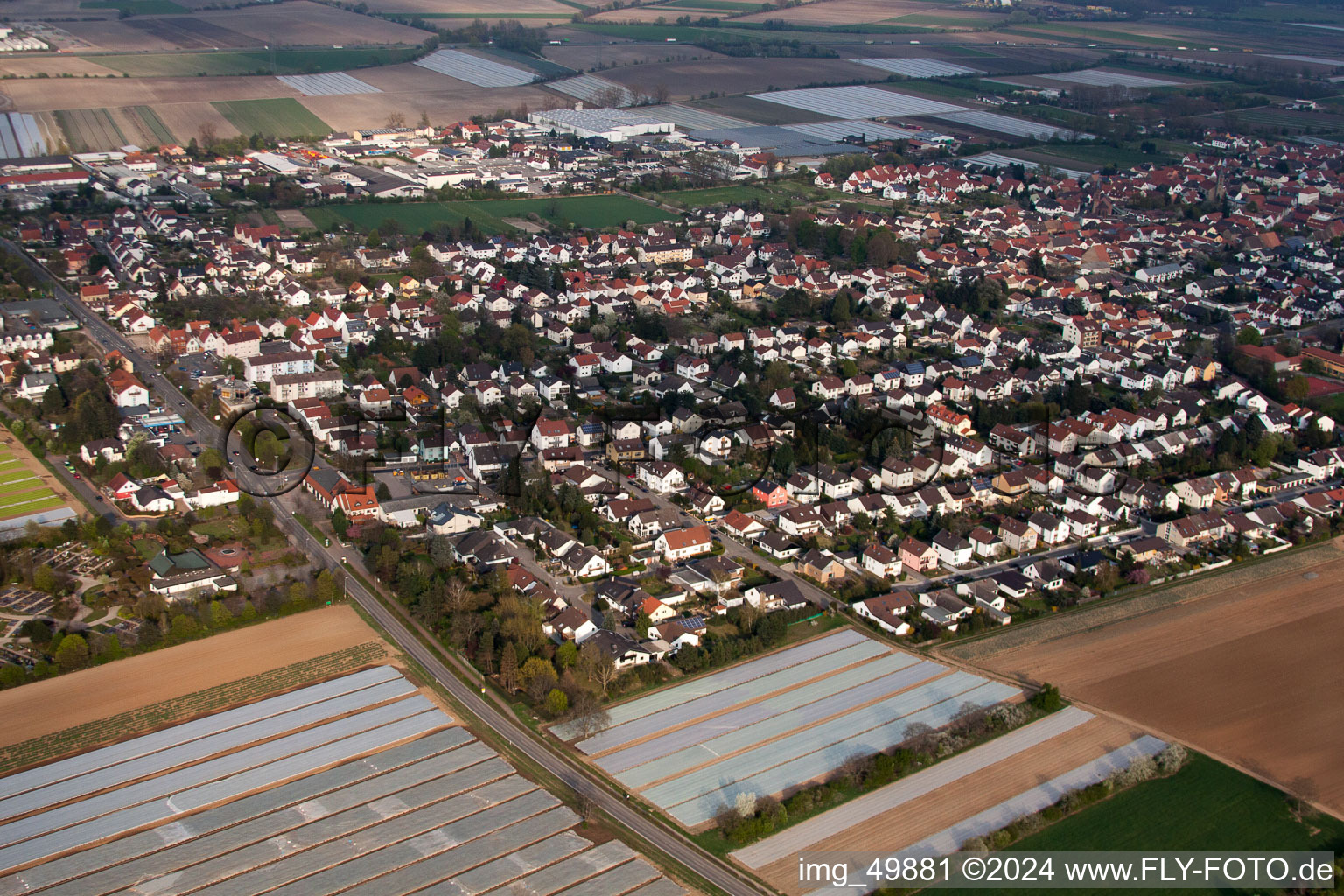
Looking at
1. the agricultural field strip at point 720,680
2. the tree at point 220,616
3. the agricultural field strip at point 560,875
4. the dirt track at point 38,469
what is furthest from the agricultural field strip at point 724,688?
the dirt track at point 38,469

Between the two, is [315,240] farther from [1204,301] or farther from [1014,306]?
[1204,301]

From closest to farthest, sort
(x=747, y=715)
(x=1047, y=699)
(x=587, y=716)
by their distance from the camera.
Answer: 1. (x=587, y=716)
2. (x=747, y=715)
3. (x=1047, y=699)

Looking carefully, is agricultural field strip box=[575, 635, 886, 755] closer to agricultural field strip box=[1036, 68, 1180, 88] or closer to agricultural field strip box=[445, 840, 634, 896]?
agricultural field strip box=[445, 840, 634, 896]

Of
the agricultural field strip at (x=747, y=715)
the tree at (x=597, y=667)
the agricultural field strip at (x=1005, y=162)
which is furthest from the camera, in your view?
the agricultural field strip at (x=1005, y=162)

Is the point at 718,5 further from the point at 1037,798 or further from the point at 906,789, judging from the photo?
the point at 1037,798

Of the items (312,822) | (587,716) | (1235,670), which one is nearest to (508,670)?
(587,716)

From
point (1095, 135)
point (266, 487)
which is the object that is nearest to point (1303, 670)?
point (266, 487)

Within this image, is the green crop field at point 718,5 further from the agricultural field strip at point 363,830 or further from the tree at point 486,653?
the agricultural field strip at point 363,830
